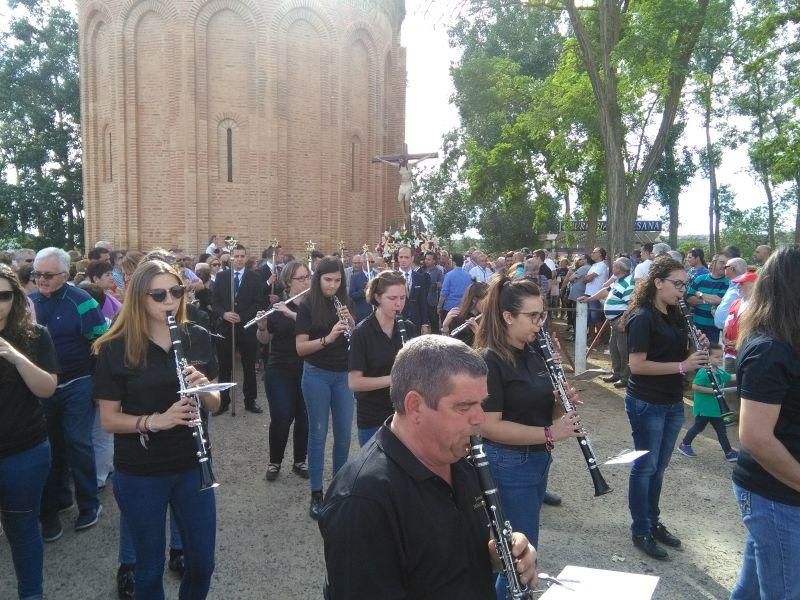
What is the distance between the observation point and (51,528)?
459 centimetres

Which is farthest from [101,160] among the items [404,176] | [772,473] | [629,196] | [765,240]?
[765,240]

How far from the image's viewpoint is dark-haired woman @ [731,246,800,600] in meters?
2.43

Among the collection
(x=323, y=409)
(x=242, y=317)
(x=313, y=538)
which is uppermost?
(x=242, y=317)

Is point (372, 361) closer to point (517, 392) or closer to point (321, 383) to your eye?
point (321, 383)

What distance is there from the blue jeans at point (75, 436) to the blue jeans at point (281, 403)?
153 cm

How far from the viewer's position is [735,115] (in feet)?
115

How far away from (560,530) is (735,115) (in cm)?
3757

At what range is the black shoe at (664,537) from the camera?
14.9 ft

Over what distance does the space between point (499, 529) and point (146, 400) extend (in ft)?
6.40

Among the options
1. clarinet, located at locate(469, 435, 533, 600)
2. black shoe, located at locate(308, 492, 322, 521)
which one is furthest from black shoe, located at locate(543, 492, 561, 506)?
clarinet, located at locate(469, 435, 533, 600)

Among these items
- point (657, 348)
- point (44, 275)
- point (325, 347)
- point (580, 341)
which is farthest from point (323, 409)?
point (580, 341)

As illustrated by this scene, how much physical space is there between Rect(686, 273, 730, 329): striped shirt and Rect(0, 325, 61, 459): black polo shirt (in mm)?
8323

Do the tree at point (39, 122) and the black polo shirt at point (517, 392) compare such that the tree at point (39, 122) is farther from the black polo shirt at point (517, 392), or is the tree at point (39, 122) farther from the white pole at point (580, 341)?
the black polo shirt at point (517, 392)

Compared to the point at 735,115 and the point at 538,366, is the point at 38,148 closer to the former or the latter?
the point at 538,366
